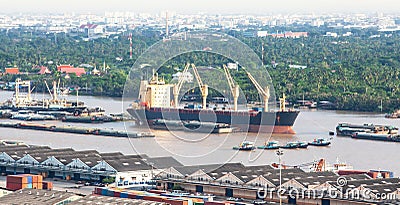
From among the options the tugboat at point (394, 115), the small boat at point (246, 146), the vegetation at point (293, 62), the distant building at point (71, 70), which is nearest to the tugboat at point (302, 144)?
the small boat at point (246, 146)

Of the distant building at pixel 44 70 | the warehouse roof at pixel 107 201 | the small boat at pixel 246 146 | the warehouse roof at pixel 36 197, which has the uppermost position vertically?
the warehouse roof at pixel 107 201

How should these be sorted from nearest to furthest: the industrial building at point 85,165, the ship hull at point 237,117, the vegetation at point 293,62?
1. the industrial building at point 85,165
2. the ship hull at point 237,117
3. the vegetation at point 293,62

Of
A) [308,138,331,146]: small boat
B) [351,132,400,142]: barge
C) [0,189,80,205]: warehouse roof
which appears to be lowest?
[351,132,400,142]: barge

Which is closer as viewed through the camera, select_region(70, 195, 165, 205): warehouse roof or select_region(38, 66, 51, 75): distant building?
select_region(70, 195, 165, 205): warehouse roof

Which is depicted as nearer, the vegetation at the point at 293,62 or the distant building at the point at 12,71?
the vegetation at the point at 293,62

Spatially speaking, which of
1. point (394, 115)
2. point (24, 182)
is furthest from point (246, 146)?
point (394, 115)

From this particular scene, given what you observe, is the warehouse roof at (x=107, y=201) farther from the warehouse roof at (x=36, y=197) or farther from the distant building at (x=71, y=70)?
the distant building at (x=71, y=70)

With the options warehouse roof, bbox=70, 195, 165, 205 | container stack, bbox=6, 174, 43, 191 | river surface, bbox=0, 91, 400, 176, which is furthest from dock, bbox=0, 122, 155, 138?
warehouse roof, bbox=70, 195, 165, 205

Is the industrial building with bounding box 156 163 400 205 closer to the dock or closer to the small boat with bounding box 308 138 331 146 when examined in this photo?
the small boat with bounding box 308 138 331 146
